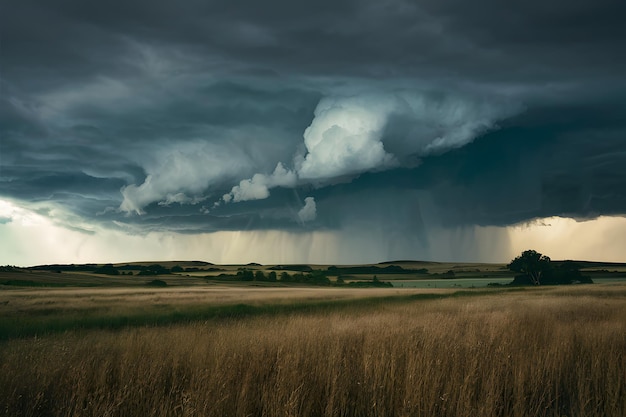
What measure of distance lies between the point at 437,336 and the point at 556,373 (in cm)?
338

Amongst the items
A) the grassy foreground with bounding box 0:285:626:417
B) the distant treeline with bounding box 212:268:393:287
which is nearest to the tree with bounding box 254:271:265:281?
the distant treeline with bounding box 212:268:393:287

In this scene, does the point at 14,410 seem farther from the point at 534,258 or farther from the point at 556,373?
the point at 534,258

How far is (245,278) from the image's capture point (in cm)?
13850

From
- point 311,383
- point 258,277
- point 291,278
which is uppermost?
point 311,383

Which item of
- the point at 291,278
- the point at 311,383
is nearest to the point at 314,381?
the point at 311,383

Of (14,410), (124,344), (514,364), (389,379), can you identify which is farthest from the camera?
(124,344)

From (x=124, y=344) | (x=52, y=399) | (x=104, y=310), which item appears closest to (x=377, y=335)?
(x=124, y=344)

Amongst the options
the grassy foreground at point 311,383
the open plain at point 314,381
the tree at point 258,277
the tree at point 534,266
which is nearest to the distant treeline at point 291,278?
the tree at point 258,277

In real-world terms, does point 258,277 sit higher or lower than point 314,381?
lower

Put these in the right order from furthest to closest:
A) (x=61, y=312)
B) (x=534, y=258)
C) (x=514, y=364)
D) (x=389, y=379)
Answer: (x=534, y=258) < (x=61, y=312) < (x=514, y=364) < (x=389, y=379)

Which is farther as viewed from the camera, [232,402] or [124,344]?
[124,344]

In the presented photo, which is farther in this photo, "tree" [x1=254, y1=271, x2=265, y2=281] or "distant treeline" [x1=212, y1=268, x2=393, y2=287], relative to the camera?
"tree" [x1=254, y1=271, x2=265, y2=281]

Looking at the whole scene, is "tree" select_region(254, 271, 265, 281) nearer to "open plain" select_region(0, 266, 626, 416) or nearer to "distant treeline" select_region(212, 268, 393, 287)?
"distant treeline" select_region(212, 268, 393, 287)

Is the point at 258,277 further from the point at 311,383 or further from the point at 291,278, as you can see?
the point at 311,383
